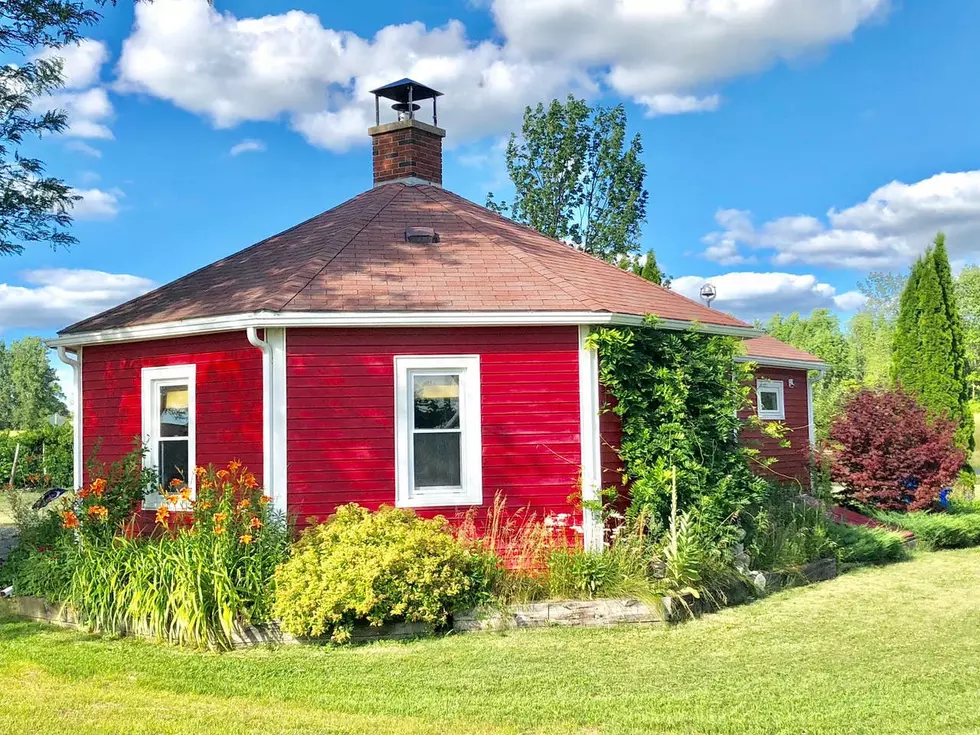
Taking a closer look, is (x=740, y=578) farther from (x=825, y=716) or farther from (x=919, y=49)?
(x=919, y=49)

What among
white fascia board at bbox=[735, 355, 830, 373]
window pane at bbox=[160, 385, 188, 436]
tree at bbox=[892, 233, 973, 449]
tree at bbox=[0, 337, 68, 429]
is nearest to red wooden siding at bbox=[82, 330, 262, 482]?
window pane at bbox=[160, 385, 188, 436]

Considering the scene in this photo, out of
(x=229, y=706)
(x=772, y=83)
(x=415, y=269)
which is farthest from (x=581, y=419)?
(x=772, y=83)

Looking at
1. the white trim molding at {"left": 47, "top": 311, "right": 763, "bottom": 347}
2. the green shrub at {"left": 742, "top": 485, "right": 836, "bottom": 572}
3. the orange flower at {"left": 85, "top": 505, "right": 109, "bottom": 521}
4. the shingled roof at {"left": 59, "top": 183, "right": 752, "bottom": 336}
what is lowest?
the green shrub at {"left": 742, "top": 485, "right": 836, "bottom": 572}

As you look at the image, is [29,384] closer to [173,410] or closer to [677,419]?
[173,410]

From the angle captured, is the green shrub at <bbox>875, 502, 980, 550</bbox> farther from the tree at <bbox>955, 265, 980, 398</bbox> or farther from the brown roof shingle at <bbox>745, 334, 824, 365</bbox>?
the tree at <bbox>955, 265, 980, 398</bbox>

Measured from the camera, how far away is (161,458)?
10477mm

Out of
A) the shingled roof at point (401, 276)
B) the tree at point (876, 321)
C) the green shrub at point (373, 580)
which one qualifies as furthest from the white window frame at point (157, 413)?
the tree at point (876, 321)

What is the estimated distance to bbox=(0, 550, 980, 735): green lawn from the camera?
549 centimetres

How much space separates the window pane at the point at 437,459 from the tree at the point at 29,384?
6727cm

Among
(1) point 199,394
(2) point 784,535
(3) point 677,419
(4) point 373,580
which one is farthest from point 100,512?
(2) point 784,535

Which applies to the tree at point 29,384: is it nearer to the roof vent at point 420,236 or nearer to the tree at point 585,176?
the tree at point 585,176

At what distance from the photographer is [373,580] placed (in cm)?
751

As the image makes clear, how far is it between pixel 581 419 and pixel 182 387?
4.72 metres

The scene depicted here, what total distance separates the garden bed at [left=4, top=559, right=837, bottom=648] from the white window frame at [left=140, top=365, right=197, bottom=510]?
1.80 meters
